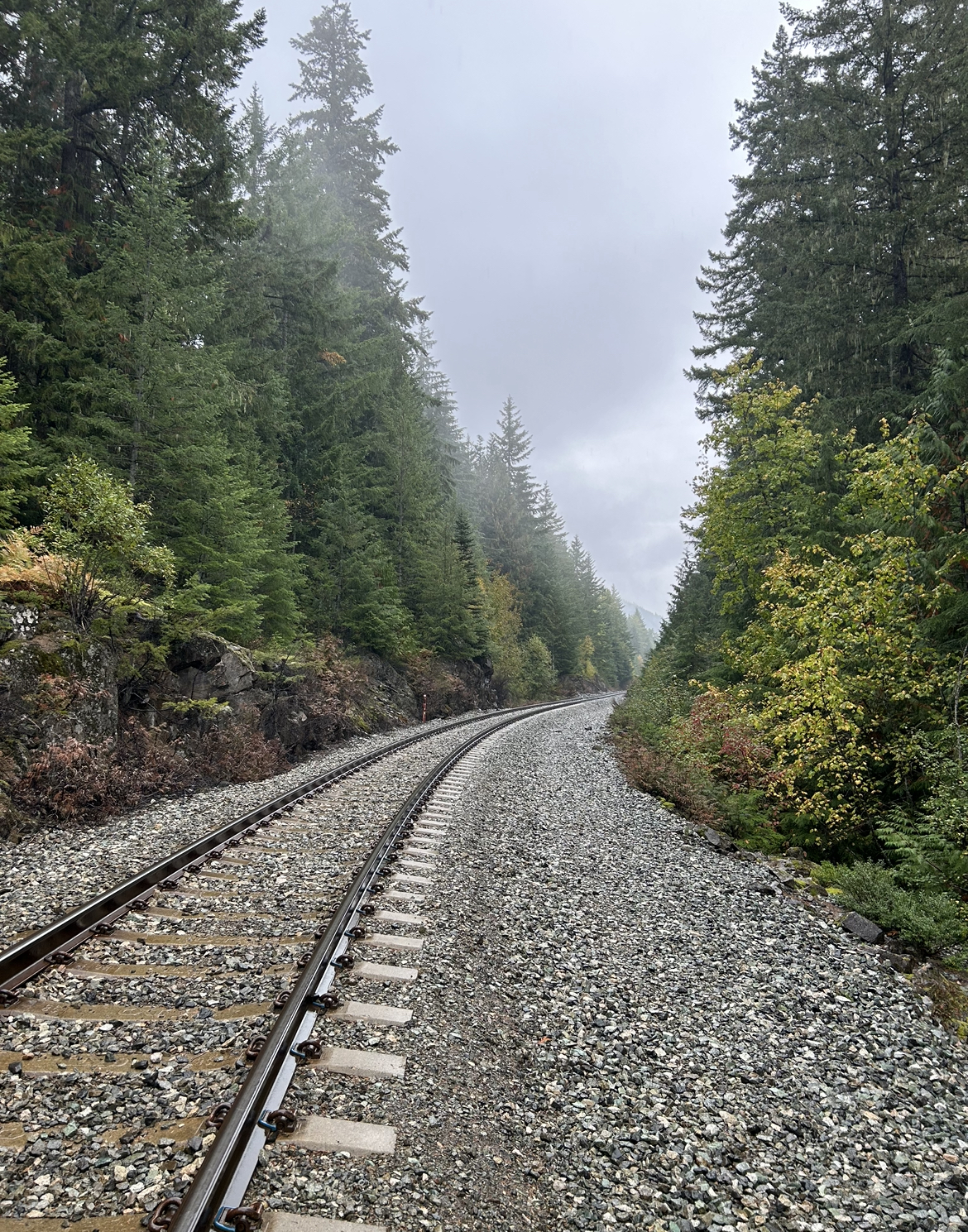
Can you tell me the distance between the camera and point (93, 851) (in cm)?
713

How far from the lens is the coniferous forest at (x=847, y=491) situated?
8.74 m

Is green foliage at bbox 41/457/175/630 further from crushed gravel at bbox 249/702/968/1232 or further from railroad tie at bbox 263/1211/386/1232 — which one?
railroad tie at bbox 263/1211/386/1232

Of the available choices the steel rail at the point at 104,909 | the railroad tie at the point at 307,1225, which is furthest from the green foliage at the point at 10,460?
the railroad tie at the point at 307,1225

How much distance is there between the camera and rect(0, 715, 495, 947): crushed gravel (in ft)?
18.2

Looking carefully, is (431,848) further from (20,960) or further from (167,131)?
→ (167,131)

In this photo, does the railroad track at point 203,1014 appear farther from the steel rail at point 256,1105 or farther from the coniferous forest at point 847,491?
the coniferous forest at point 847,491

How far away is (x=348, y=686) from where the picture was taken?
1989 centimetres

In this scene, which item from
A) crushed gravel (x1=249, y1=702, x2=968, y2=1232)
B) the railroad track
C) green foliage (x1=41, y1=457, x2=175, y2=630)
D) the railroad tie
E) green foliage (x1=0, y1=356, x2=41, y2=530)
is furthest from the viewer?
green foliage (x1=41, y1=457, x2=175, y2=630)

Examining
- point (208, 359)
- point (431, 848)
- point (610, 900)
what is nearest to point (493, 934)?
point (610, 900)

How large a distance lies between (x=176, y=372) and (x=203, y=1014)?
12800 millimetres

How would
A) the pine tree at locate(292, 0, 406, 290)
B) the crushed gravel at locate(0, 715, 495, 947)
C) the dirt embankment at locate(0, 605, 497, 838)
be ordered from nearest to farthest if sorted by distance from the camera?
the crushed gravel at locate(0, 715, 495, 947)
the dirt embankment at locate(0, 605, 497, 838)
the pine tree at locate(292, 0, 406, 290)

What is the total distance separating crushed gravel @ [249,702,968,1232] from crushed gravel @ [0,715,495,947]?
3.16 metres

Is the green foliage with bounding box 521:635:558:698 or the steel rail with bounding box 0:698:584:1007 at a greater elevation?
the green foliage with bounding box 521:635:558:698

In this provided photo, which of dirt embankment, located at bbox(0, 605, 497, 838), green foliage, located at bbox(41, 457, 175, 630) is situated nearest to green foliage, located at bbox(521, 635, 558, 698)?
dirt embankment, located at bbox(0, 605, 497, 838)
